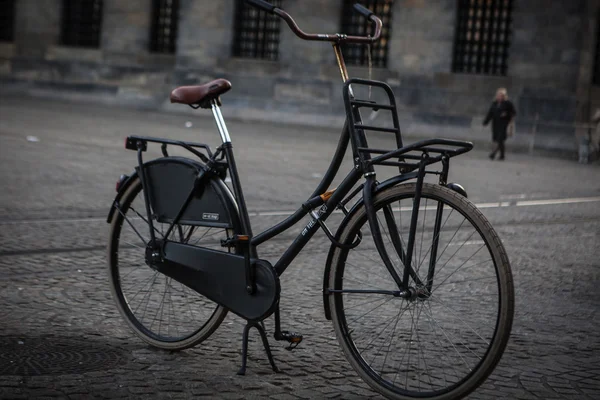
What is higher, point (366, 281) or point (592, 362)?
point (366, 281)

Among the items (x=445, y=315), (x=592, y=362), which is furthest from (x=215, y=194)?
(x=592, y=362)

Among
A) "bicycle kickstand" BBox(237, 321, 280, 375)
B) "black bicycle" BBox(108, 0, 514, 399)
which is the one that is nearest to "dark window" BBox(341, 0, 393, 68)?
"black bicycle" BBox(108, 0, 514, 399)

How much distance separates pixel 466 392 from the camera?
12.3 feet

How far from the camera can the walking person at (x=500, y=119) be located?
21656 millimetres

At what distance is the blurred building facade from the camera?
26125 mm

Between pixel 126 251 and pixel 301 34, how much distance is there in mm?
1647

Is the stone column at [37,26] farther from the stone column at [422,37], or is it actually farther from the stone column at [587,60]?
the stone column at [587,60]

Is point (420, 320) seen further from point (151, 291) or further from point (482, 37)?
point (482, 37)

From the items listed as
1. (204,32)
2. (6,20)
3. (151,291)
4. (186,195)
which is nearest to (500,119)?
(204,32)

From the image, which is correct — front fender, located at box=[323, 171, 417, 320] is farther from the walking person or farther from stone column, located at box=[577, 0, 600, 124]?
stone column, located at box=[577, 0, 600, 124]

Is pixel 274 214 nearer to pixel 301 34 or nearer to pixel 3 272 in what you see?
pixel 3 272

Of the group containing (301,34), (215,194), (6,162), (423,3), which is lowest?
(6,162)

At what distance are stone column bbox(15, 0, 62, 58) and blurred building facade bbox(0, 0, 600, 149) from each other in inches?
1.2

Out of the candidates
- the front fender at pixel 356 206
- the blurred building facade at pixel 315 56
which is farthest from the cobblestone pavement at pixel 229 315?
the blurred building facade at pixel 315 56
